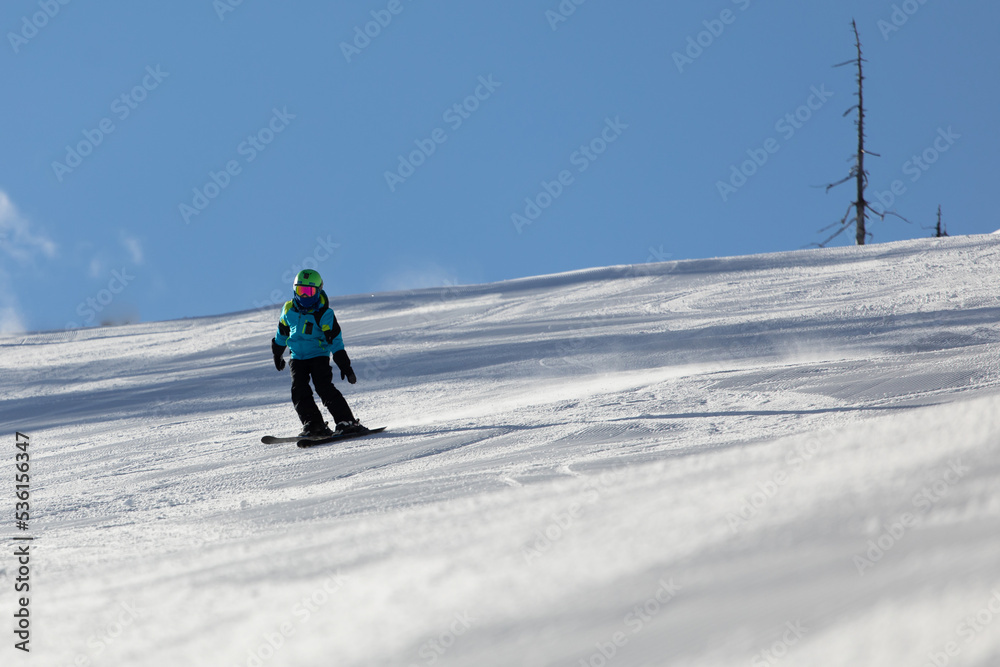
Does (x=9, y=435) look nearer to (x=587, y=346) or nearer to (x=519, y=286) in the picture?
(x=587, y=346)

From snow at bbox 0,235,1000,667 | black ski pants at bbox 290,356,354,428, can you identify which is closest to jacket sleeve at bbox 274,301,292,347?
black ski pants at bbox 290,356,354,428

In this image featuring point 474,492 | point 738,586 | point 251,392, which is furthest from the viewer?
point 251,392

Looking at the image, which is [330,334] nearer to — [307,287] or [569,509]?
[307,287]

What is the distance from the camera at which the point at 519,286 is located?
59.8 feet

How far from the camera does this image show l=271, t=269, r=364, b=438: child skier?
310 inches

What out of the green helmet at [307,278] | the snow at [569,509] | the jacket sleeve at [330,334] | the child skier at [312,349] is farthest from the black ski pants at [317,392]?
the green helmet at [307,278]

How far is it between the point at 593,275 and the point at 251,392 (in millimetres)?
9112

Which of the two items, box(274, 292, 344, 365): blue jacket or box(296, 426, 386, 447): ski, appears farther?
box(274, 292, 344, 365): blue jacket

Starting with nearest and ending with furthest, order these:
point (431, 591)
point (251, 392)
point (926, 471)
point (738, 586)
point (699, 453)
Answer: point (738, 586), point (431, 591), point (926, 471), point (699, 453), point (251, 392)

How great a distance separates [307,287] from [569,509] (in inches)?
190

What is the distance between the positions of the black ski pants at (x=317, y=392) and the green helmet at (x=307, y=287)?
59cm

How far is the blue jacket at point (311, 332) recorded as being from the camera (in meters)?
8.02

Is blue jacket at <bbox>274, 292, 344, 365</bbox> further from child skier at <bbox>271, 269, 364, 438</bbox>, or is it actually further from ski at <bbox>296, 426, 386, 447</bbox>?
ski at <bbox>296, 426, 386, 447</bbox>

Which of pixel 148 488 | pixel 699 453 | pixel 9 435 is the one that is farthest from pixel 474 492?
pixel 9 435
